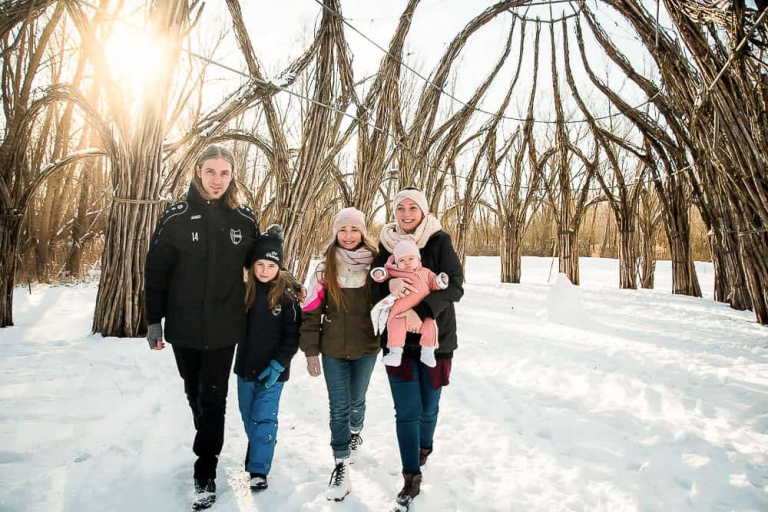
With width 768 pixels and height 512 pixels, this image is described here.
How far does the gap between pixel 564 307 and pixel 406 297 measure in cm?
418

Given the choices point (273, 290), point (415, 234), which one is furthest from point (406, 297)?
point (273, 290)

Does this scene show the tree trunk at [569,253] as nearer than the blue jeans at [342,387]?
No

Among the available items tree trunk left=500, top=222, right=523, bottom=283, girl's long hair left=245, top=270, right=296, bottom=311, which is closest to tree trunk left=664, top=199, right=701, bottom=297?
tree trunk left=500, top=222, right=523, bottom=283

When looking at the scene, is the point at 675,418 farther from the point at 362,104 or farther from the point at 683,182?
the point at 683,182

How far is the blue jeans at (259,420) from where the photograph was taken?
1.63 metres

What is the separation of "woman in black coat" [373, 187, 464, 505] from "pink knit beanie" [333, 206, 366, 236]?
0.42 feet

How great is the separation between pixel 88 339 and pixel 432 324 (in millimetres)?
3223

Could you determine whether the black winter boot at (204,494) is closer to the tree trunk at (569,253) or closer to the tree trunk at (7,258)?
the tree trunk at (7,258)

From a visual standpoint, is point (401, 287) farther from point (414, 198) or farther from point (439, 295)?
point (414, 198)

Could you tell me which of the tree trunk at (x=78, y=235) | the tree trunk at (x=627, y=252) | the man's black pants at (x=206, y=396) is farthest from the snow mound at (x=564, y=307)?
the tree trunk at (x=78, y=235)

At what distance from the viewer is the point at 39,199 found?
8656mm

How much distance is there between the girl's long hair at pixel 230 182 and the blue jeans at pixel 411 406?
38.9 inches

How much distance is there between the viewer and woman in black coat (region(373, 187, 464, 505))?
5.17 feet

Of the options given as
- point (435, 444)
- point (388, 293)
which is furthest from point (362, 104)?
point (435, 444)
